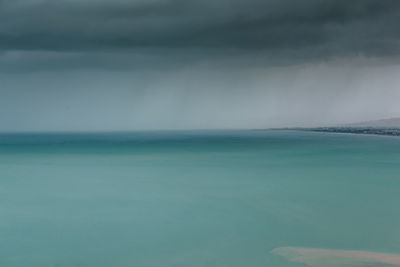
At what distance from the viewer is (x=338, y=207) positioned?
13383 millimetres

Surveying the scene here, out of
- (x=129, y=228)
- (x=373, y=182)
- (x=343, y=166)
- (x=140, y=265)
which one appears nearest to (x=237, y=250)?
(x=140, y=265)

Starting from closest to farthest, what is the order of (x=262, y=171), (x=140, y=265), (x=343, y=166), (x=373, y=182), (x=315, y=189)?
(x=140, y=265) → (x=315, y=189) → (x=373, y=182) → (x=262, y=171) → (x=343, y=166)

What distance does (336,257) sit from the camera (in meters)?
8.15

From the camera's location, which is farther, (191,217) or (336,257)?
(191,217)

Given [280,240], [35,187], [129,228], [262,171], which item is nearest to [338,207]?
[280,240]

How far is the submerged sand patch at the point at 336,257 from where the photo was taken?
7758 millimetres

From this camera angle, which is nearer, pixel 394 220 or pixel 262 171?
pixel 394 220

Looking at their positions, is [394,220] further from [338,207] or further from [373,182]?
[373,182]

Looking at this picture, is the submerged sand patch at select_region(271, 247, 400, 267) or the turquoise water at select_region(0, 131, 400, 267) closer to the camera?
the submerged sand patch at select_region(271, 247, 400, 267)

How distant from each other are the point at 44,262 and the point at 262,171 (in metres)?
17.1

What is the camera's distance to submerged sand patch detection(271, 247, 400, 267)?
25.5 ft

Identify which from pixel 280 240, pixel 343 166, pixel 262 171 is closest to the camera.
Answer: pixel 280 240

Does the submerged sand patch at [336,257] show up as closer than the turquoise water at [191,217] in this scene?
Yes

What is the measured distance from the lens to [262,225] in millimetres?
11078
